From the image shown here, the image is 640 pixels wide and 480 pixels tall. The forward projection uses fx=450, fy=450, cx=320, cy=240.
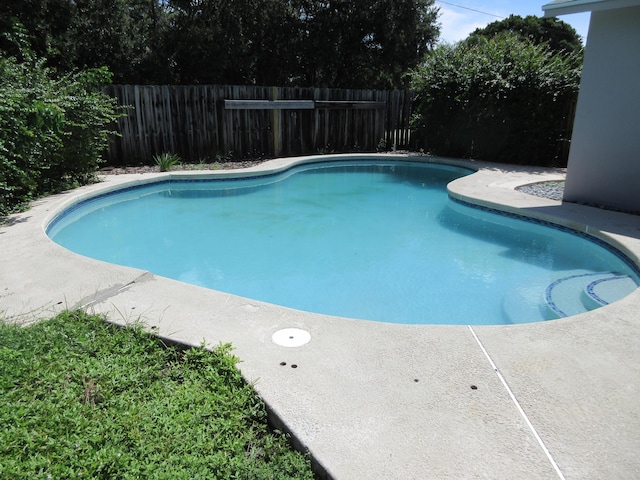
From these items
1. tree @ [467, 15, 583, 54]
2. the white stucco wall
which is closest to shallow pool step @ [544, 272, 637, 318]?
the white stucco wall

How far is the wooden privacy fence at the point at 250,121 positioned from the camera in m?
9.73

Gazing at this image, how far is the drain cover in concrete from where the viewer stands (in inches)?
105

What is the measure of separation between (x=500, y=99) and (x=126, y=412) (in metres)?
10.3

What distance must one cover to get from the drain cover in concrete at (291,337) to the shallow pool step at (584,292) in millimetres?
2342

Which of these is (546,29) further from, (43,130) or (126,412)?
(126,412)

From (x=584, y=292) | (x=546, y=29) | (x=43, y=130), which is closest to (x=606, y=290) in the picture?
(x=584, y=292)

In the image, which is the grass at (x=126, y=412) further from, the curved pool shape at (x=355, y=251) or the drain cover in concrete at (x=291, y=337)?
the curved pool shape at (x=355, y=251)

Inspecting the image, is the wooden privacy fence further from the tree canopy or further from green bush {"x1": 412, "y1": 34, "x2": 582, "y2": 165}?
the tree canopy

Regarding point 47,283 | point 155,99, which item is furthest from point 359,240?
point 155,99

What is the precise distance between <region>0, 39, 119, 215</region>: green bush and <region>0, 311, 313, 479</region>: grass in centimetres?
328

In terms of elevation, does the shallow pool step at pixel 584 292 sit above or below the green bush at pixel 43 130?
below

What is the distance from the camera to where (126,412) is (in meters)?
2.09

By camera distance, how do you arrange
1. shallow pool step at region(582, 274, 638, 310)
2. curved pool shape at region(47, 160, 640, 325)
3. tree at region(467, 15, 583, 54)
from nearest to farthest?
1. shallow pool step at region(582, 274, 638, 310)
2. curved pool shape at region(47, 160, 640, 325)
3. tree at region(467, 15, 583, 54)

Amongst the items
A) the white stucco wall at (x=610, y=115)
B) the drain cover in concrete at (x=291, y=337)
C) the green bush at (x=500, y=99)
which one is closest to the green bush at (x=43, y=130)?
the drain cover in concrete at (x=291, y=337)
